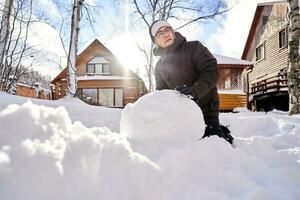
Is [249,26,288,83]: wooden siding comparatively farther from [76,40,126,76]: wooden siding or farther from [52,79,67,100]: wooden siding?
[52,79,67,100]: wooden siding

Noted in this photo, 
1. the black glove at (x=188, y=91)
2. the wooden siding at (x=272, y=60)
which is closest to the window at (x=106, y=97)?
the wooden siding at (x=272, y=60)

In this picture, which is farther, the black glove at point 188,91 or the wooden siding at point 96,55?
the wooden siding at point 96,55

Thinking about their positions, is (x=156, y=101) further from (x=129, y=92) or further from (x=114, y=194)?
(x=129, y=92)

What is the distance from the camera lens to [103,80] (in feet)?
83.3

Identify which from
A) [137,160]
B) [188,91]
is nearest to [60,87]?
[188,91]

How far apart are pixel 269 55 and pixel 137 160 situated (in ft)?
67.3

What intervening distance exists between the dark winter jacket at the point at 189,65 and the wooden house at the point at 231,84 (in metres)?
16.4

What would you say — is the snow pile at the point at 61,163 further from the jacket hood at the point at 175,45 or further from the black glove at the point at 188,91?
the jacket hood at the point at 175,45

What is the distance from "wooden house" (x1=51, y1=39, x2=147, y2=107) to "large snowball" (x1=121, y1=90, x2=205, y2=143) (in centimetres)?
2258

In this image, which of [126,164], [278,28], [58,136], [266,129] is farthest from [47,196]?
[278,28]

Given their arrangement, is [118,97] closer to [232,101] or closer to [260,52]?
[232,101]

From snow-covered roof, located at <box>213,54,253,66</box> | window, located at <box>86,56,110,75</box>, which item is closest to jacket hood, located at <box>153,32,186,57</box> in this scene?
snow-covered roof, located at <box>213,54,253,66</box>

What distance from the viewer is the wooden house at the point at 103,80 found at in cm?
2528

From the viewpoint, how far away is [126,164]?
136cm
